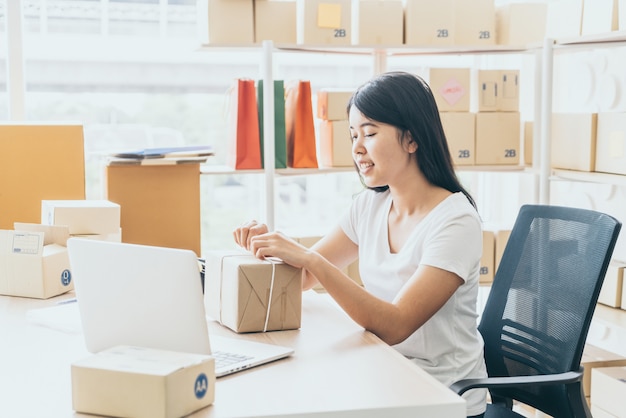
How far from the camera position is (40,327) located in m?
1.77

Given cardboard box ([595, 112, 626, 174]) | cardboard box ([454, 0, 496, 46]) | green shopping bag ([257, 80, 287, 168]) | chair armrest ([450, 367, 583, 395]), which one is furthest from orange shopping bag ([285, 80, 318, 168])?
chair armrest ([450, 367, 583, 395])

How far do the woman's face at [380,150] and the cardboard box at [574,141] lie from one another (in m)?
1.41

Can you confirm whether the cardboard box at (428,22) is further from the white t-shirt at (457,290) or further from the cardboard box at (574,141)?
the white t-shirt at (457,290)

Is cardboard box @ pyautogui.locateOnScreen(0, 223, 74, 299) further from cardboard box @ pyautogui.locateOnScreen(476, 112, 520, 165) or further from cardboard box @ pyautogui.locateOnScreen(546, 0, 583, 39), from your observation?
cardboard box @ pyautogui.locateOnScreen(546, 0, 583, 39)

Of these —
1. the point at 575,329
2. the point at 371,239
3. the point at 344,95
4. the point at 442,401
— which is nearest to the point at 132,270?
the point at 442,401

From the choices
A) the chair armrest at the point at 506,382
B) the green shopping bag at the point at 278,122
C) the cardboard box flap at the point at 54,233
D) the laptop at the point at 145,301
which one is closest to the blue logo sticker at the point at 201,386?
the laptop at the point at 145,301

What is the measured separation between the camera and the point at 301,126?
3.15 m

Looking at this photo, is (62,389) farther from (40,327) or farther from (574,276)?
(574,276)

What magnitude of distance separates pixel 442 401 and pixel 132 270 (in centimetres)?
55

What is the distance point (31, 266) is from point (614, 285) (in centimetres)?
205

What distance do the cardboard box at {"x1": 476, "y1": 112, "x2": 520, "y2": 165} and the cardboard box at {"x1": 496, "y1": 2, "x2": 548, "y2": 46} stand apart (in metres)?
0.31

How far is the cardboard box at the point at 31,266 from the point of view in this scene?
2084mm

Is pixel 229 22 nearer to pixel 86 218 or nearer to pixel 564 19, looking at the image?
pixel 86 218

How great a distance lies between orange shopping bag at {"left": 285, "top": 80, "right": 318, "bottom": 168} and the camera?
3143 mm
